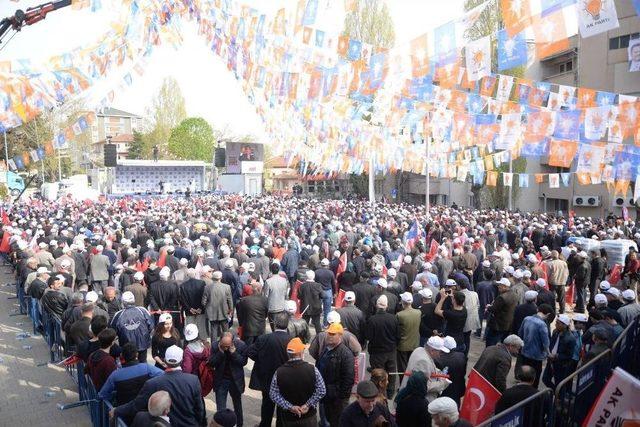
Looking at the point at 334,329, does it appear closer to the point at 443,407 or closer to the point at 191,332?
the point at 191,332

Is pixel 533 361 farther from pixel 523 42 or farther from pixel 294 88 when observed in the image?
pixel 294 88

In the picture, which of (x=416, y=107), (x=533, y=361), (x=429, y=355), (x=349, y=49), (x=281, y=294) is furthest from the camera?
(x=416, y=107)

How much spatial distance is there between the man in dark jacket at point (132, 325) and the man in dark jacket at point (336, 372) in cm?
297

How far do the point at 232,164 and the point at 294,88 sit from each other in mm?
39483

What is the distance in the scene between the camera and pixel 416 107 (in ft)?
60.6

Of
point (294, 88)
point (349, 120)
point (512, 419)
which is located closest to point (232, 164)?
point (349, 120)

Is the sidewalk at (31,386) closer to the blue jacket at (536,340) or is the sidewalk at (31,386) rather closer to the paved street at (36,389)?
the paved street at (36,389)

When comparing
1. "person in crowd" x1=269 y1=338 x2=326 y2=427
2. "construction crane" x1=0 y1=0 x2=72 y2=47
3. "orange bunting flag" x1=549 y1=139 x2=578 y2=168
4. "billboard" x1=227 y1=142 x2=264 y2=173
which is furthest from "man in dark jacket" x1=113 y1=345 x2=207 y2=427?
"billboard" x1=227 y1=142 x2=264 y2=173

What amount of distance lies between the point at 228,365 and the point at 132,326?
184cm

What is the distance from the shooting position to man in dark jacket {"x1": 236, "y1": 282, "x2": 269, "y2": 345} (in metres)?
7.57

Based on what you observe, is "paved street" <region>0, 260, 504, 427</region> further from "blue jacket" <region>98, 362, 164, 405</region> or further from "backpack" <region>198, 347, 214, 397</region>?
"blue jacket" <region>98, 362, 164, 405</region>

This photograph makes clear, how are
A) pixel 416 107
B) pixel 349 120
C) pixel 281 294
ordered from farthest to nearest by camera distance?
pixel 349 120
pixel 416 107
pixel 281 294

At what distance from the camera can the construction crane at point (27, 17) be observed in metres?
11.5

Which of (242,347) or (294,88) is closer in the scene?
(242,347)
